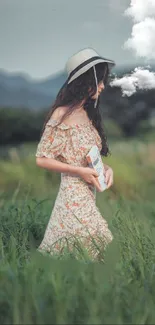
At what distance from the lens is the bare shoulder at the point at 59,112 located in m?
3.02

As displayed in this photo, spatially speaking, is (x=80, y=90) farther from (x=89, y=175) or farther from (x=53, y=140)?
(x=89, y=175)

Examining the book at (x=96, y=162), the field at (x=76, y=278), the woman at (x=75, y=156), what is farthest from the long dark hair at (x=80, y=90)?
the field at (x=76, y=278)

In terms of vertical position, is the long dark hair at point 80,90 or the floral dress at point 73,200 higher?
the long dark hair at point 80,90

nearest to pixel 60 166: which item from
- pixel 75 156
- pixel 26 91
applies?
pixel 75 156

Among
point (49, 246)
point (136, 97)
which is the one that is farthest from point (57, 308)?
point (136, 97)

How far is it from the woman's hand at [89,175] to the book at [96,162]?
21 millimetres

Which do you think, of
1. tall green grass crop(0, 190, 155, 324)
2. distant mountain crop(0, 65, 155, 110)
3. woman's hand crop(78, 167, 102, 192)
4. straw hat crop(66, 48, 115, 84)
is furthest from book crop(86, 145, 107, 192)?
distant mountain crop(0, 65, 155, 110)

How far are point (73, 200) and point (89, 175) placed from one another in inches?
5.2

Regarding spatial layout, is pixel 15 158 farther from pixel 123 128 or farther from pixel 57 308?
pixel 57 308

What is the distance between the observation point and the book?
297cm

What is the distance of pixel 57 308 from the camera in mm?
1942

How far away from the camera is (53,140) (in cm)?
300

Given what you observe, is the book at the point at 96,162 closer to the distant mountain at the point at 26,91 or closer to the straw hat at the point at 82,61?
the straw hat at the point at 82,61

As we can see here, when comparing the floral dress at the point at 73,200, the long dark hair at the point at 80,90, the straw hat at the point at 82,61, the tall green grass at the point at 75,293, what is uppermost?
the straw hat at the point at 82,61
